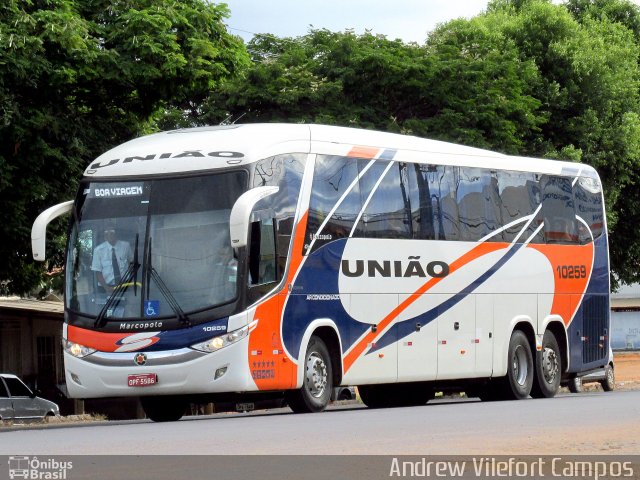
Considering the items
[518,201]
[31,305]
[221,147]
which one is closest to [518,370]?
[518,201]

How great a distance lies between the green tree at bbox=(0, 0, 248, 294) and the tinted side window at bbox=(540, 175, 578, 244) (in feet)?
21.1

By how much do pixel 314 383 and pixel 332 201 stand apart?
7.96 feet

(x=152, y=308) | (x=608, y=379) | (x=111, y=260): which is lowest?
(x=608, y=379)

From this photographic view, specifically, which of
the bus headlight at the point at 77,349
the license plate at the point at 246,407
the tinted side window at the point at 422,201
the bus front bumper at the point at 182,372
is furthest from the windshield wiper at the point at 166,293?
the license plate at the point at 246,407

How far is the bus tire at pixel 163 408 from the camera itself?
19219 mm

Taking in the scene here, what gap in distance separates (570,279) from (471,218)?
333 cm

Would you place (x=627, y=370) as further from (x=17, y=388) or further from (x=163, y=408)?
(x=163, y=408)

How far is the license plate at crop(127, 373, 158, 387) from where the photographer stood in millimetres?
17438

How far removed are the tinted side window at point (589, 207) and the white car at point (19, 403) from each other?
1239cm

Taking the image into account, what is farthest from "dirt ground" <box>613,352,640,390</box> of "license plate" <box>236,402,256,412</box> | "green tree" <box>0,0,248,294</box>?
"green tree" <box>0,0,248,294</box>

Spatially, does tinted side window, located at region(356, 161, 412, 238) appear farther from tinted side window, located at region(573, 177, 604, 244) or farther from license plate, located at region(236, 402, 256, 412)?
license plate, located at region(236, 402, 256, 412)

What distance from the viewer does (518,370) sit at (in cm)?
2362

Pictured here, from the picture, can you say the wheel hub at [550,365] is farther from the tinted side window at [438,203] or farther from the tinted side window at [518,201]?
the tinted side window at [438,203]
